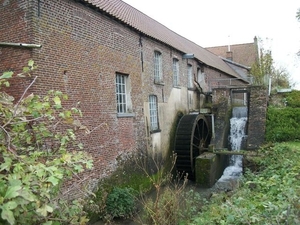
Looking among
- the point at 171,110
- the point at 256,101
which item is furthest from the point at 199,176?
the point at 256,101

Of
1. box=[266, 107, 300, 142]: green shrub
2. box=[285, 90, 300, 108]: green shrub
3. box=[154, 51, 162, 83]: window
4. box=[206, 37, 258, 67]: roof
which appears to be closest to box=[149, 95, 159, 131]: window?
box=[154, 51, 162, 83]: window

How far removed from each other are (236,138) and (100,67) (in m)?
7.51

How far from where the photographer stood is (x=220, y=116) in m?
12.1

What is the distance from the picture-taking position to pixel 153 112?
1038cm

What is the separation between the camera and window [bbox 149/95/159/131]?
10.2 metres

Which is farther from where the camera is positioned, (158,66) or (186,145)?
(158,66)

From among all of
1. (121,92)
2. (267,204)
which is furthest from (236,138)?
(267,204)

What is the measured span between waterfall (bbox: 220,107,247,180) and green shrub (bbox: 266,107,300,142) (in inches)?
73.0

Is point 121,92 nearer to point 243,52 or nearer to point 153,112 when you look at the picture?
point 153,112

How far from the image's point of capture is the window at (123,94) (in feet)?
27.6

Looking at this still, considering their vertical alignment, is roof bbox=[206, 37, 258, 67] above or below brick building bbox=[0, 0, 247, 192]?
above

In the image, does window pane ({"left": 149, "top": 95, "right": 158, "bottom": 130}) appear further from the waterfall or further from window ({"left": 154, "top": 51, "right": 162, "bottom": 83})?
the waterfall

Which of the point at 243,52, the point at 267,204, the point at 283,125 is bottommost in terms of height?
the point at 267,204

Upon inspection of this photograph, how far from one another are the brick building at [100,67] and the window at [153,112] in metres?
0.04
